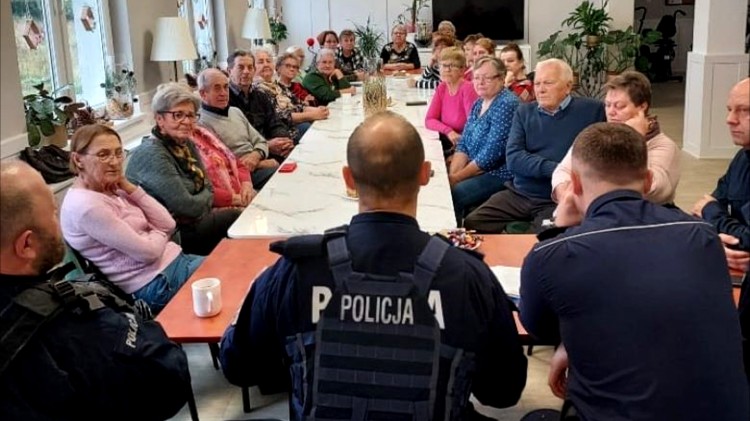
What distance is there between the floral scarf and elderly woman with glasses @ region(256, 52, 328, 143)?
1.99 m

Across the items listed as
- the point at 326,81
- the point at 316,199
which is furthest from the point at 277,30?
the point at 316,199

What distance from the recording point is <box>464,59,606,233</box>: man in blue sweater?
12.3ft

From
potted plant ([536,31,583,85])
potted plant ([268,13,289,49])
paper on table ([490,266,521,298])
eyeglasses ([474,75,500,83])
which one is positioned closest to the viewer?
paper on table ([490,266,521,298])

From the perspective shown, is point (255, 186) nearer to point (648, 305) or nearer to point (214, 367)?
point (214, 367)

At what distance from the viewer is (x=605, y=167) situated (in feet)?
5.95

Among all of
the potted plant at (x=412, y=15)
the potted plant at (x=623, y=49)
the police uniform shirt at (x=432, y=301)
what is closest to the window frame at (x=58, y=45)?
the police uniform shirt at (x=432, y=301)

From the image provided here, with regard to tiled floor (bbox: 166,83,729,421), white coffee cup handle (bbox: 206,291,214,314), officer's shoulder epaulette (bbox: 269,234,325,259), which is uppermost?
officer's shoulder epaulette (bbox: 269,234,325,259)

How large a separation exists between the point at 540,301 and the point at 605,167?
351mm

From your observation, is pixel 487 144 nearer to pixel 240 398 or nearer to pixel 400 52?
pixel 240 398

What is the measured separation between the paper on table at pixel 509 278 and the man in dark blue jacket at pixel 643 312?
0.45 metres

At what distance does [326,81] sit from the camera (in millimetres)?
6840

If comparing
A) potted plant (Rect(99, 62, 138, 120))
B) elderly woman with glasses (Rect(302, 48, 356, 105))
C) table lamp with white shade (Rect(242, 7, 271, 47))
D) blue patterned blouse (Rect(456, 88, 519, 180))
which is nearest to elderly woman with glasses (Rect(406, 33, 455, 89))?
elderly woman with glasses (Rect(302, 48, 356, 105))

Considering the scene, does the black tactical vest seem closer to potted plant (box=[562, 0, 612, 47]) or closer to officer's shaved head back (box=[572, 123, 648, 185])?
officer's shaved head back (box=[572, 123, 648, 185])

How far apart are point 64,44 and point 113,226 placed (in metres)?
2.39
